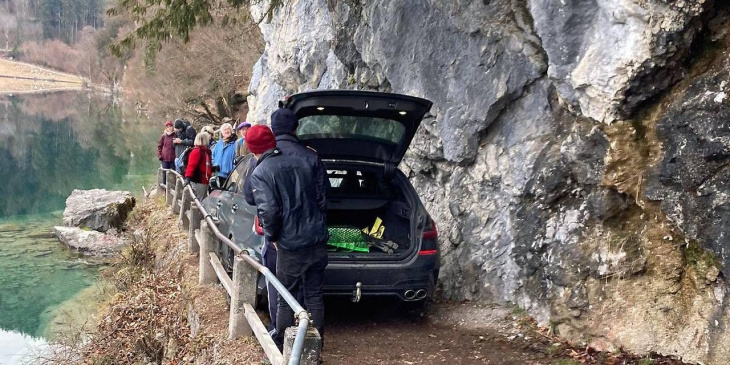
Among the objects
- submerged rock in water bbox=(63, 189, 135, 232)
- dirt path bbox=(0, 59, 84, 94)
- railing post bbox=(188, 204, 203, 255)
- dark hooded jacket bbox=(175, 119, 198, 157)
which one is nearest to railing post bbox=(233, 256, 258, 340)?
railing post bbox=(188, 204, 203, 255)

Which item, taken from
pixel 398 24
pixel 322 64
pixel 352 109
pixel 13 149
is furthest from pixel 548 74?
pixel 13 149

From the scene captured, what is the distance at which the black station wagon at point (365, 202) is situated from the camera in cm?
608

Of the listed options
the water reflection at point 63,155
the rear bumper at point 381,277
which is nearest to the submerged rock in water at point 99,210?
the water reflection at point 63,155

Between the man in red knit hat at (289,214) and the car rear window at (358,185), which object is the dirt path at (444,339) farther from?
the car rear window at (358,185)

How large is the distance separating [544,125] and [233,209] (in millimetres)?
3386

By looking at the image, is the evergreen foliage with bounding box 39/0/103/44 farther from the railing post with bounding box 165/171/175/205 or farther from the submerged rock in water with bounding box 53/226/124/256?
the railing post with bounding box 165/171/175/205

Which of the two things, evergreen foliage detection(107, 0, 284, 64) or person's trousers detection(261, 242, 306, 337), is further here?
evergreen foliage detection(107, 0, 284, 64)

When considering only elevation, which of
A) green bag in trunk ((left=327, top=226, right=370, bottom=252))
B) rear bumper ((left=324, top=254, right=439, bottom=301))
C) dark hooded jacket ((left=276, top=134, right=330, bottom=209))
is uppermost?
dark hooded jacket ((left=276, top=134, right=330, bottom=209))

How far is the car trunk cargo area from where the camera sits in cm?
682

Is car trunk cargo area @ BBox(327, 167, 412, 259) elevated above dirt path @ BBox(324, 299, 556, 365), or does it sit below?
above

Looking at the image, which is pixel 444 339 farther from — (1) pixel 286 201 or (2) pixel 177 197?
(2) pixel 177 197

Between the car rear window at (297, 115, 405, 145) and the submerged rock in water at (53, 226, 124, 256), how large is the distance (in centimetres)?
1101

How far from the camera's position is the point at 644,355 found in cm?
536

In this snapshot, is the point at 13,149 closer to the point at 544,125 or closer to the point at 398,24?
the point at 398,24
